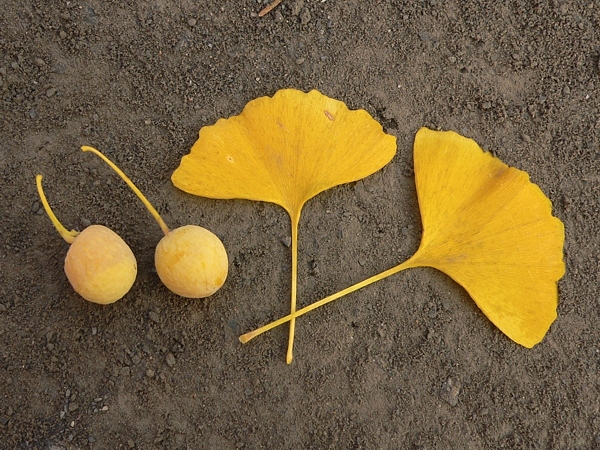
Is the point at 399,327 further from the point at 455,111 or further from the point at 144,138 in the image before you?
the point at 144,138

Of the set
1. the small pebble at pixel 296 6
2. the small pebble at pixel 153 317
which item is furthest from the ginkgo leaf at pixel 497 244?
the small pebble at pixel 296 6

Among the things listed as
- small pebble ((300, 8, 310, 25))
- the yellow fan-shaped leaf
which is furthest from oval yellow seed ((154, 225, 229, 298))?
small pebble ((300, 8, 310, 25))

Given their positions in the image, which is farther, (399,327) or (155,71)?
(155,71)

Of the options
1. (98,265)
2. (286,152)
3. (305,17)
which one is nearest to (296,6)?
(305,17)

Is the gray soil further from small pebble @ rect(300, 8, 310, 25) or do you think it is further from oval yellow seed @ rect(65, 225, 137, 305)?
oval yellow seed @ rect(65, 225, 137, 305)

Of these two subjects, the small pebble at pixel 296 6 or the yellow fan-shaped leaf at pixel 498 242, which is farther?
the small pebble at pixel 296 6

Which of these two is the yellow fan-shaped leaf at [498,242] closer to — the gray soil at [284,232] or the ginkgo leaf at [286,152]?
the gray soil at [284,232]

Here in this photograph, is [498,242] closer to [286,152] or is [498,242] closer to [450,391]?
[450,391]

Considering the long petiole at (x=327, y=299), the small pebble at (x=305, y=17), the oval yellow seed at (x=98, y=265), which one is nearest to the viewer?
the oval yellow seed at (x=98, y=265)

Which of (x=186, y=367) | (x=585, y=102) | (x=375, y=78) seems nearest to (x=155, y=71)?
(x=375, y=78)
